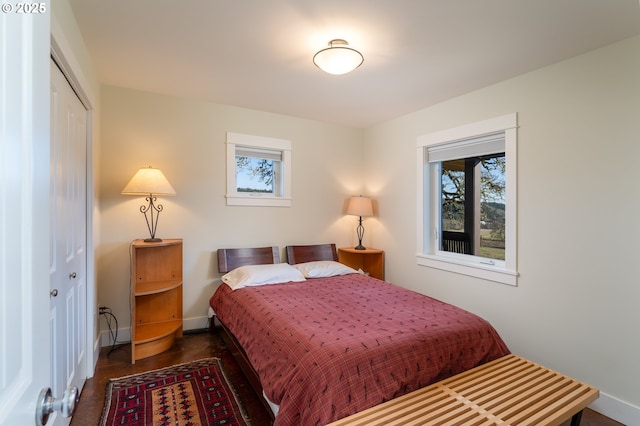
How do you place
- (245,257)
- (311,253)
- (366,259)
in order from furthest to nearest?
(366,259) < (311,253) < (245,257)

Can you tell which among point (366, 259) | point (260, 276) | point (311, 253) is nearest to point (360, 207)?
point (366, 259)

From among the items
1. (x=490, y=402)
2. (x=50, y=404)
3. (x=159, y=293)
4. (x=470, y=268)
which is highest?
(x=50, y=404)

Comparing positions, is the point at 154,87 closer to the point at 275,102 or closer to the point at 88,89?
the point at 88,89

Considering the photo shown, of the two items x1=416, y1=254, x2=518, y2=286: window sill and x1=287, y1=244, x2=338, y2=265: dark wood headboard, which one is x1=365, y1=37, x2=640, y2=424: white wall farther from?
x1=287, y1=244, x2=338, y2=265: dark wood headboard

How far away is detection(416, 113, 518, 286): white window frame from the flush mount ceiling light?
4.88 feet

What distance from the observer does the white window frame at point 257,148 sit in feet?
11.8

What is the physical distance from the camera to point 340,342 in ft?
5.82

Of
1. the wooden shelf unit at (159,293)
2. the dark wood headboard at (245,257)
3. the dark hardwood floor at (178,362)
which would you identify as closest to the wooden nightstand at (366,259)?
the dark wood headboard at (245,257)

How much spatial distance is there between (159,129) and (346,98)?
196 cm

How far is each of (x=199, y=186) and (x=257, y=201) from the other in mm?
667

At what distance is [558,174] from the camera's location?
2.43 m

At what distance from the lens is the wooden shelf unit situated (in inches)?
114

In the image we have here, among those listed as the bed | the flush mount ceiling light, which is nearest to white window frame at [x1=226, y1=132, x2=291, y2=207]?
the bed

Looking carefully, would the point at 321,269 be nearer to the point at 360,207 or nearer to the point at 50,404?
the point at 360,207
